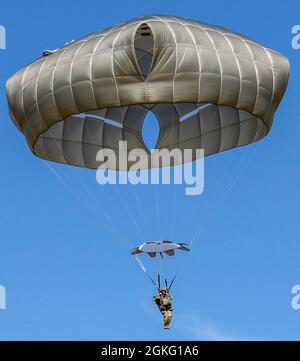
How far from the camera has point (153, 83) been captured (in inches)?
1475

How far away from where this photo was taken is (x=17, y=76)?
40938 millimetres

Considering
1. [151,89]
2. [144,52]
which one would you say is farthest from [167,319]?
[144,52]

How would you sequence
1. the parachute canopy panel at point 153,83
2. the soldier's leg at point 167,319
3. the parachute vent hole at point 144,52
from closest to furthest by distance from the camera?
the parachute canopy panel at point 153,83 < the soldier's leg at point 167,319 < the parachute vent hole at point 144,52

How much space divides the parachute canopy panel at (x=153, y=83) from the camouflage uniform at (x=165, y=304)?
5.96 metres

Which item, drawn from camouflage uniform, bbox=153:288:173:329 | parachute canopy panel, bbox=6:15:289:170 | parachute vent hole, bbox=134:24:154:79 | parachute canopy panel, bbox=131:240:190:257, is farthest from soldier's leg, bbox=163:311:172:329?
parachute vent hole, bbox=134:24:154:79

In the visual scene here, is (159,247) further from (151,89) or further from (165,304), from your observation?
(151,89)

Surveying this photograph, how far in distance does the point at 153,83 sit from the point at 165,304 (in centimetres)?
690

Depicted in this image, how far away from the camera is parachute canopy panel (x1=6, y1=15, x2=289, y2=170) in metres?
37.5

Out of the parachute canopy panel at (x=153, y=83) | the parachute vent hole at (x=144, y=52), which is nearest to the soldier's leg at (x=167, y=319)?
the parachute canopy panel at (x=153, y=83)

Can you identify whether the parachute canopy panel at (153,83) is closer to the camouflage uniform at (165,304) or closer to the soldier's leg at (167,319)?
the camouflage uniform at (165,304)

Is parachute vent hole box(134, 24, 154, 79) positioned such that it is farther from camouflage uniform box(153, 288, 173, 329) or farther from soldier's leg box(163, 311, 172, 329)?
soldier's leg box(163, 311, 172, 329)

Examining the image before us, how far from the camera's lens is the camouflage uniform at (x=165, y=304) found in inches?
1522
